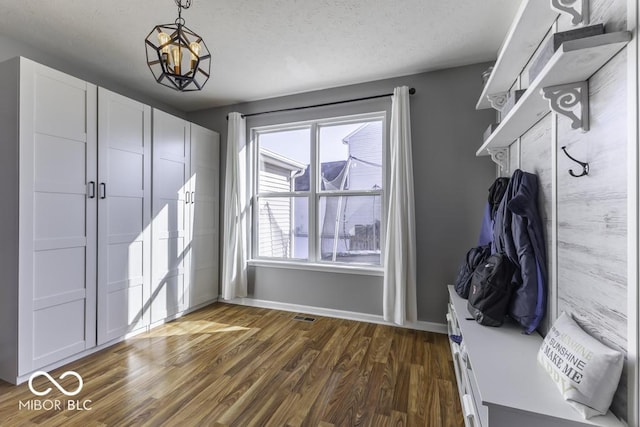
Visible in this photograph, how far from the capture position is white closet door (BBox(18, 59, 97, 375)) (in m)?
1.93

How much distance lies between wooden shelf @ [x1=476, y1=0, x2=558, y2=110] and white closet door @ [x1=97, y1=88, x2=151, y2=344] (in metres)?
2.97

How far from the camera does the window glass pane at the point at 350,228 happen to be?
3.11 metres

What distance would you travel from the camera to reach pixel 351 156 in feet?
10.5

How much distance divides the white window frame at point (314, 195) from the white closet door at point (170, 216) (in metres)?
0.78

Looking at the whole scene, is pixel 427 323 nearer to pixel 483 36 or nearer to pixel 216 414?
pixel 216 414

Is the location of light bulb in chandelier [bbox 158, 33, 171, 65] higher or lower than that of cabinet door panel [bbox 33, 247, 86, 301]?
higher

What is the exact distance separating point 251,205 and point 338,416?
255cm

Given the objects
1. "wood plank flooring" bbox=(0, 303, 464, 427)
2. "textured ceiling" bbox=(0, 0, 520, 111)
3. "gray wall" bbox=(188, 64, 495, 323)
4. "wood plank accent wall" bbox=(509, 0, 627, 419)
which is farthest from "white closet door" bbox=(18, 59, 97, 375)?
"wood plank accent wall" bbox=(509, 0, 627, 419)

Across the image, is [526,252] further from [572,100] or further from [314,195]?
[314,195]

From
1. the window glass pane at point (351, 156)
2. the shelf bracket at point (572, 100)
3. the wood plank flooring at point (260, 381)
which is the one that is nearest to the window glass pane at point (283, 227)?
the window glass pane at point (351, 156)

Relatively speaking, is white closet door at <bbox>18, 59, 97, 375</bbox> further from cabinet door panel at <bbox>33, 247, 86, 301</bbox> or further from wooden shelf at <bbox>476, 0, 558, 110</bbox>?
wooden shelf at <bbox>476, 0, 558, 110</bbox>

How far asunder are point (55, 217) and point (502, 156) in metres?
3.44

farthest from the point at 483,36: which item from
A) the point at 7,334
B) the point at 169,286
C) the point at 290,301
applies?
the point at 7,334

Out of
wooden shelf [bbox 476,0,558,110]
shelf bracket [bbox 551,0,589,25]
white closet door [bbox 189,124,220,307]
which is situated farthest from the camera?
white closet door [bbox 189,124,220,307]
